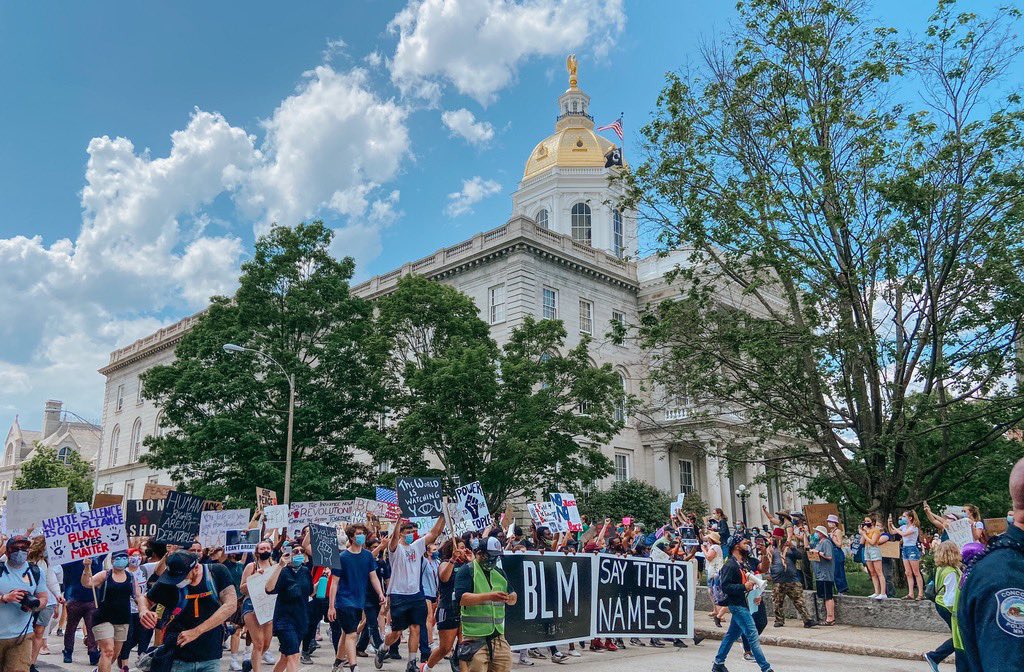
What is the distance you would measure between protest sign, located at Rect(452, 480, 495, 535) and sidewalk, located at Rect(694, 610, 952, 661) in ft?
16.2

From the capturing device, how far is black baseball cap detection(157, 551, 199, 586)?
6.81 m

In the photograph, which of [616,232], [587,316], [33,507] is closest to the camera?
[33,507]

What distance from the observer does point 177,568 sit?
22.4 ft

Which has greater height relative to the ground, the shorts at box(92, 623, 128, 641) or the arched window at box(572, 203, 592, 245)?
the arched window at box(572, 203, 592, 245)

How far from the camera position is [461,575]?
8.70 meters

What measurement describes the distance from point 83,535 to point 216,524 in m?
5.22

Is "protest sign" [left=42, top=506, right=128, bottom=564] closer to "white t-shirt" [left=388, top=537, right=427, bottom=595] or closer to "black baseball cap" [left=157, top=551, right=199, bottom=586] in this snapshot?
"white t-shirt" [left=388, top=537, right=427, bottom=595]

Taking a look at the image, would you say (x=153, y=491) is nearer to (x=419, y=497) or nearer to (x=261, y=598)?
(x=419, y=497)

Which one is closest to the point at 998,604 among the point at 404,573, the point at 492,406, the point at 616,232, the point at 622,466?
the point at 404,573

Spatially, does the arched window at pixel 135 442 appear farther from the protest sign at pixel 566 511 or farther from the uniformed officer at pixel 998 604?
the uniformed officer at pixel 998 604

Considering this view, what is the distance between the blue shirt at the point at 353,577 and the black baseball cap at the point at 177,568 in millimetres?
4402

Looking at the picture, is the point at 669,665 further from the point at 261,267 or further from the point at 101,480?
the point at 101,480

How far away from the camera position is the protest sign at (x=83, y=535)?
12039 millimetres

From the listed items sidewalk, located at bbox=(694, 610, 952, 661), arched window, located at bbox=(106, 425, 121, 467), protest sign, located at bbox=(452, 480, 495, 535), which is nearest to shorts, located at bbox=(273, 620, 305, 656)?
protest sign, located at bbox=(452, 480, 495, 535)
